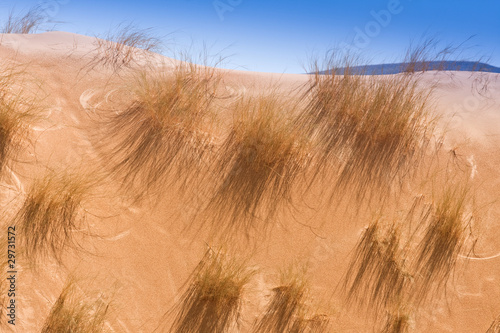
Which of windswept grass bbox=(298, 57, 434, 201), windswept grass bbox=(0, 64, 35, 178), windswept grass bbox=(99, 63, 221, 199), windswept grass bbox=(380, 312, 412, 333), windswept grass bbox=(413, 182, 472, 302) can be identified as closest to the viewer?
windswept grass bbox=(380, 312, 412, 333)

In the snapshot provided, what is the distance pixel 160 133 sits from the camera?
4.11 metres

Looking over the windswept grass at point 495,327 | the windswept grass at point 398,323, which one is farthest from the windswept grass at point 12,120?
the windswept grass at point 495,327

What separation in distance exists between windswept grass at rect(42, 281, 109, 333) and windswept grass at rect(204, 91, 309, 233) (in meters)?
1.31

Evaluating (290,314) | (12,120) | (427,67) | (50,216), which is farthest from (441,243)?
(12,120)

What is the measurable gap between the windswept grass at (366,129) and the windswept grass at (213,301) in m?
1.53

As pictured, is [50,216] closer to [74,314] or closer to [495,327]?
[74,314]

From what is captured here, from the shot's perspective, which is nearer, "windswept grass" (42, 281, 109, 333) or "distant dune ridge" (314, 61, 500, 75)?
"windswept grass" (42, 281, 109, 333)

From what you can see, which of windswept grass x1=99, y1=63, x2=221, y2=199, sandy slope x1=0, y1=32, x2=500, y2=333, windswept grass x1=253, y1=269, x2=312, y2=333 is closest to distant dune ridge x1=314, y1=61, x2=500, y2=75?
sandy slope x1=0, y1=32, x2=500, y2=333

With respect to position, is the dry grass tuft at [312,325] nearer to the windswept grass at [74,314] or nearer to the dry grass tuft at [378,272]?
the dry grass tuft at [378,272]

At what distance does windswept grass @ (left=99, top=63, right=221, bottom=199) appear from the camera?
3.81 m

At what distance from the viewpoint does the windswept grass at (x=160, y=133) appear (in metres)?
3.81

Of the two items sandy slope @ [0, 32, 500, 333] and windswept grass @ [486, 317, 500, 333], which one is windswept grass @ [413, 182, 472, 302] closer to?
sandy slope @ [0, 32, 500, 333]

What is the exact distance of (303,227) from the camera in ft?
11.8

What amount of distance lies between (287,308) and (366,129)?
2.38 meters
